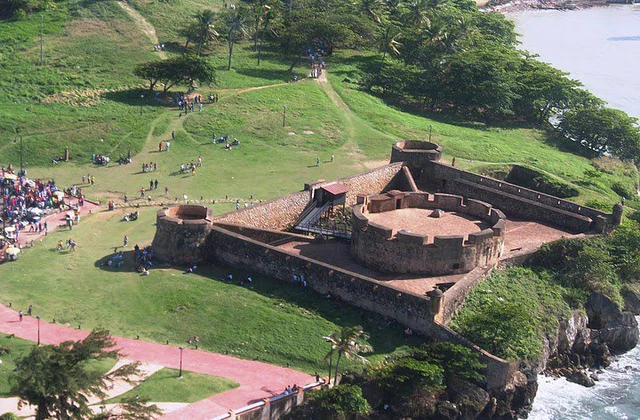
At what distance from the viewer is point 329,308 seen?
53.8 metres

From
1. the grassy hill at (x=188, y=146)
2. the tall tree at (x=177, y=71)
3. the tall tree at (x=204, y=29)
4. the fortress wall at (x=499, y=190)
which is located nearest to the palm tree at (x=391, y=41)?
the grassy hill at (x=188, y=146)

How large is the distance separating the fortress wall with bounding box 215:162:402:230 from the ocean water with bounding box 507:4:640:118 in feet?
172

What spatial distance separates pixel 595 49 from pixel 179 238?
376ft

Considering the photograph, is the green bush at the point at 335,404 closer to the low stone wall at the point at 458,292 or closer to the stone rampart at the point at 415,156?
the low stone wall at the point at 458,292

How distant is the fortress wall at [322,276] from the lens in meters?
51.9

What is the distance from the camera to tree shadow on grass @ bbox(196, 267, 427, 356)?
168 feet

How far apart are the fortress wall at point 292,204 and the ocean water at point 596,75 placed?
67.8ft

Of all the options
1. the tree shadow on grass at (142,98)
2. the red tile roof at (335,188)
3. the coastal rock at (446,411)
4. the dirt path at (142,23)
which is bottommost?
the coastal rock at (446,411)

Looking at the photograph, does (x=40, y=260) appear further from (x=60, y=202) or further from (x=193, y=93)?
(x=193, y=93)

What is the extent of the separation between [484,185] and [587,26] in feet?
397

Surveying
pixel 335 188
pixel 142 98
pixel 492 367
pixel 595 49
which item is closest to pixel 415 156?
pixel 335 188

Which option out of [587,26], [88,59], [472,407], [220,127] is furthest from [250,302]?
[587,26]

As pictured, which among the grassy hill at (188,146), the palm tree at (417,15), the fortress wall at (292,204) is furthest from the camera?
the palm tree at (417,15)

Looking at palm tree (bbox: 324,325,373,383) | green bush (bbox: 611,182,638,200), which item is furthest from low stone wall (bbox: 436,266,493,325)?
green bush (bbox: 611,182,638,200)
